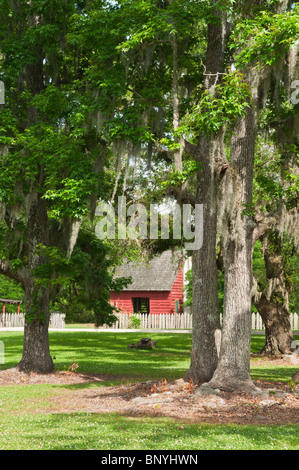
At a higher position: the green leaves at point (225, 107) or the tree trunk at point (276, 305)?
the green leaves at point (225, 107)

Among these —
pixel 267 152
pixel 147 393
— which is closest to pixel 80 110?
pixel 147 393

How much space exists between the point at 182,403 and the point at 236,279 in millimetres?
2784

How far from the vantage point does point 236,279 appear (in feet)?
38.2

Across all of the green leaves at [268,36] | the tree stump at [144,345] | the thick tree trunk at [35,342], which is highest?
the green leaves at [268,36]

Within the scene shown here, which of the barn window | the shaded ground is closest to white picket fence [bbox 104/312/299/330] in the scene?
the barn window

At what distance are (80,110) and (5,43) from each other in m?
3.60

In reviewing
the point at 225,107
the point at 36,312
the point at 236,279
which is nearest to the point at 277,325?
the point at 36,312

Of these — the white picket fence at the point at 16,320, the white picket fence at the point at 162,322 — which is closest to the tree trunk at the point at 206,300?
the white picket fence at the point at 162,322

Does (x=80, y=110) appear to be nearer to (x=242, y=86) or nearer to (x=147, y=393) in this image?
(x=242, y=86)

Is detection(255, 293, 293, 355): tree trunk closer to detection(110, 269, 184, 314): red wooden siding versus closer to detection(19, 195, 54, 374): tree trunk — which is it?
detection(19, 195, 54, 374): tree trunk

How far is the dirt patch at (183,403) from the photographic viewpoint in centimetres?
948

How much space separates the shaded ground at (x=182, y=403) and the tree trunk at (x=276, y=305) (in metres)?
8.10

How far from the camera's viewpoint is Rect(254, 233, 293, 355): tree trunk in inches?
813

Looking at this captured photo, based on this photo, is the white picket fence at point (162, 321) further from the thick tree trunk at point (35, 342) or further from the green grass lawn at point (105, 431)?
the green grass lawn at point (105, 431)
